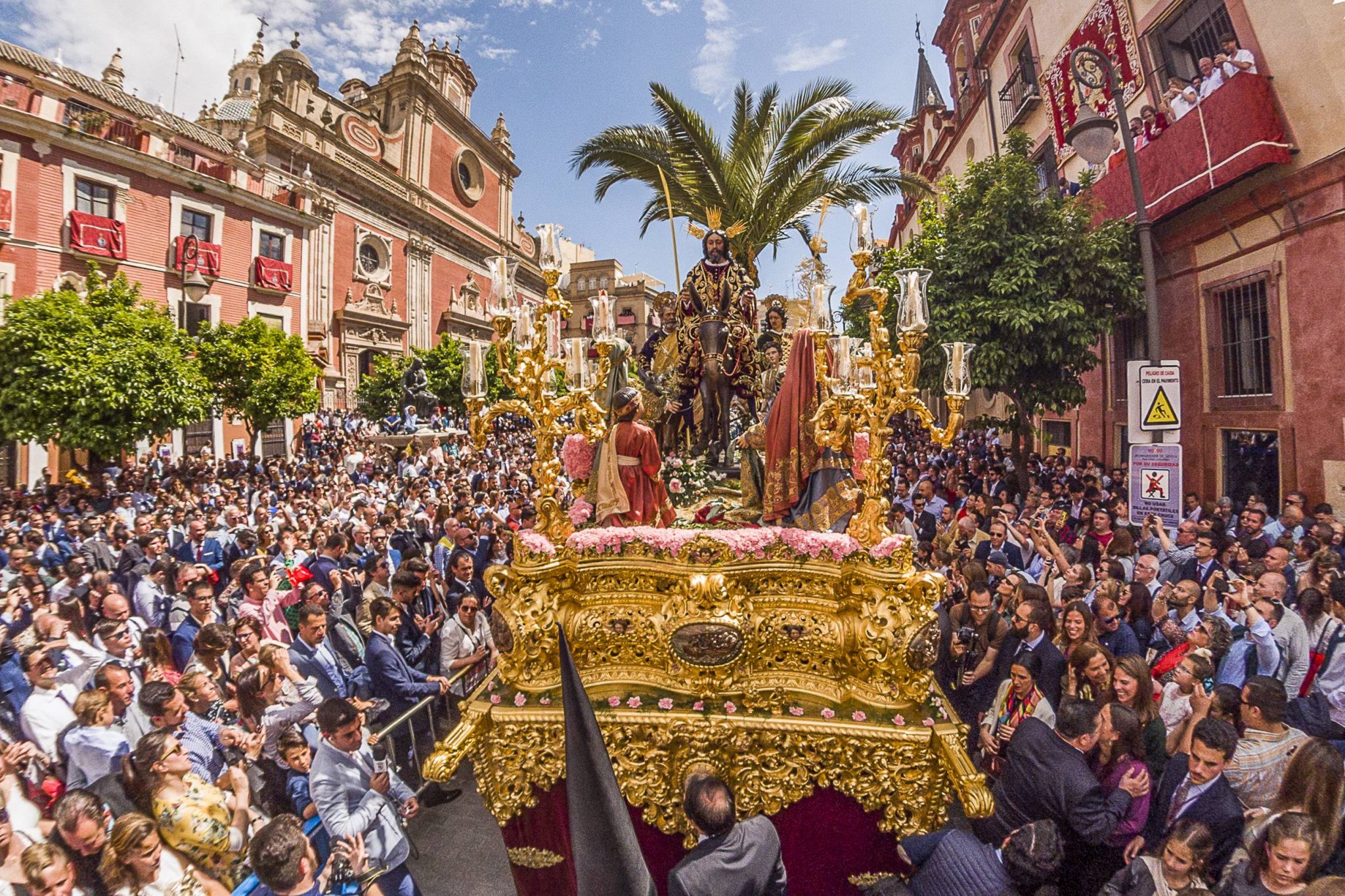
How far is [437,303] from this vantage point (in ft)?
138

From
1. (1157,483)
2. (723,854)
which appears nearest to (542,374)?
(723,854)

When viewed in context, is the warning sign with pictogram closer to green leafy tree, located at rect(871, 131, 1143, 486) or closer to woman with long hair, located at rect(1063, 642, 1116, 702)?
woman with long hair, located at rect(1063, 642, 1116, 702)

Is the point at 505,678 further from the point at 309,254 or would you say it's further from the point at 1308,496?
the point at 309,254

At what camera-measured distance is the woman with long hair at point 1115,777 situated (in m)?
3.22

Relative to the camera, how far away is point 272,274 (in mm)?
27328

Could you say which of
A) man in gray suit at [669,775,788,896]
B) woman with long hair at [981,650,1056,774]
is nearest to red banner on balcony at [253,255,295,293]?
man in gray suit at [669,775,788,896]

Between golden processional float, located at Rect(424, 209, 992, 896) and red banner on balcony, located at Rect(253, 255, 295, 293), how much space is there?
28.0 metres

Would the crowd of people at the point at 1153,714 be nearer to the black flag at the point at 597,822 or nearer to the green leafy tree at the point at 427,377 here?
the black flag at the point at 597,822

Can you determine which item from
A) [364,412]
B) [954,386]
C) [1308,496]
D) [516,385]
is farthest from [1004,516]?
[364,412]

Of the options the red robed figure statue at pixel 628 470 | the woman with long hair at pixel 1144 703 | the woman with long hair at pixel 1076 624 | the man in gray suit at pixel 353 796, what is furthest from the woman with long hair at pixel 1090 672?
the man in gray suit at pixel 353 796

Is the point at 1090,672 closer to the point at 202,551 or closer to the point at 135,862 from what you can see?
the point at 135,862

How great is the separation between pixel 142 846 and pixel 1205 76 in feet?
53.0

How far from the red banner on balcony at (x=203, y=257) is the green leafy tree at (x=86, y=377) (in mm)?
9015

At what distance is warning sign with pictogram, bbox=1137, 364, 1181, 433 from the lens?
19.2ft
